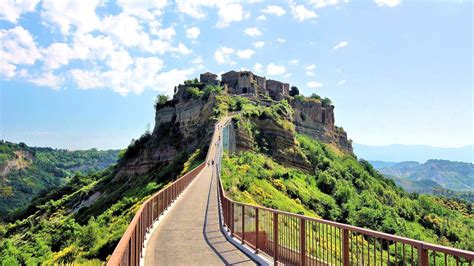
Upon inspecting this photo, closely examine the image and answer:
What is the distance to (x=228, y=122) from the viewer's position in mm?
58594

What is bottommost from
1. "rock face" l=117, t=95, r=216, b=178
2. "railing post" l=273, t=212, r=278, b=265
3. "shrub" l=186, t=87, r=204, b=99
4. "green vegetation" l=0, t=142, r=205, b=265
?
"green vegetation" l=0, t=142, r=205, b=265

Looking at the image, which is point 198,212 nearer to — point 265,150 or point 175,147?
point 265,150

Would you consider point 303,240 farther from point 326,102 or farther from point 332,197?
point 326,102

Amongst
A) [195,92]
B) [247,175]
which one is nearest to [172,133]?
[195,92]

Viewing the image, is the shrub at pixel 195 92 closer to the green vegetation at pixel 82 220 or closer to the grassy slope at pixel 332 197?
the green vegetation at pixel 82 220

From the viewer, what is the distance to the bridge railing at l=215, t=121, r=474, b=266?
5.66 m

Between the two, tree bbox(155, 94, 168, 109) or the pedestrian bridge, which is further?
tree bbox(155, 94, 168, 109)

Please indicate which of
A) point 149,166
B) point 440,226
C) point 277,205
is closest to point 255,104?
point 149,166

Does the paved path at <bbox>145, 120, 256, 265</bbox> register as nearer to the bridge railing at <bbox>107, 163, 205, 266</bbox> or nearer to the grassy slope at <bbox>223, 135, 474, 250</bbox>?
the bridge railing at <bbox>107, 163, 205, 266</bbox>

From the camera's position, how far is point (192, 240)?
1414 cm

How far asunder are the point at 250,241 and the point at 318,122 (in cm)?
10326

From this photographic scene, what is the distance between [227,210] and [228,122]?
42138 mm

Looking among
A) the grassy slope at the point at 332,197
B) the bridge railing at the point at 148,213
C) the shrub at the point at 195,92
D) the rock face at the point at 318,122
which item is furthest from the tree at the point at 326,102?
the bridge railing at the point at 148,213

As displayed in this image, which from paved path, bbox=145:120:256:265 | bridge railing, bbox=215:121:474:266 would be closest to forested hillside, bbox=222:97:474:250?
paved path, bbox=145:120:256:265
